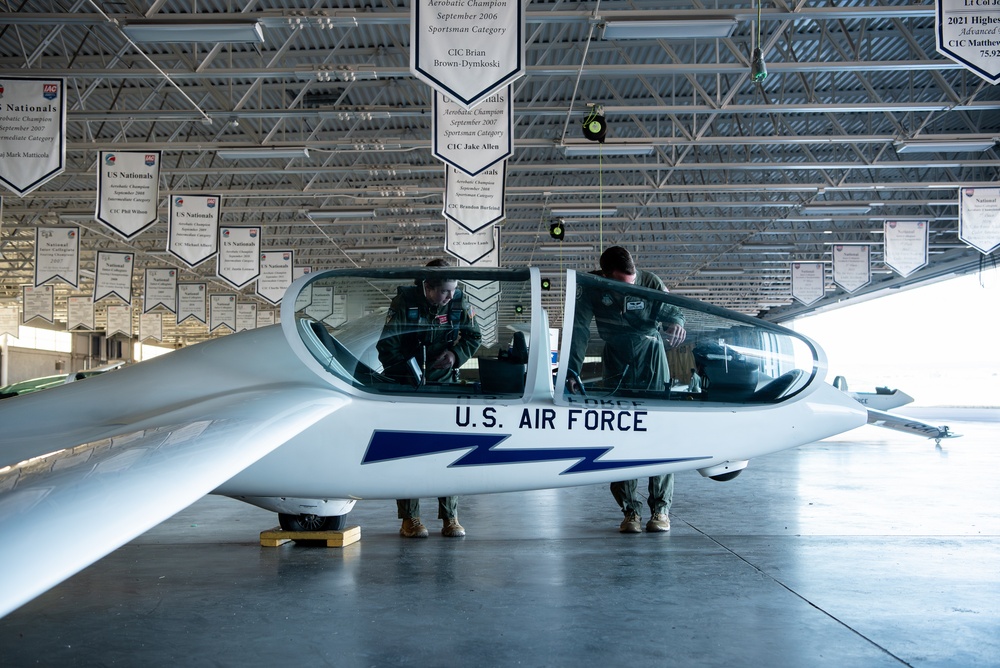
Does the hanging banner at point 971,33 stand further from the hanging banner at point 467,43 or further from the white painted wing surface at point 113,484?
the white painted wing surface at point 113,484

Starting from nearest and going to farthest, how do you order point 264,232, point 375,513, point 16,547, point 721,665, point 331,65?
point 16,547, point 721,665, point 375,513, point 331,65, point 264,232

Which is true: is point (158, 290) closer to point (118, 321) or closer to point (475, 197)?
point (118, 321)

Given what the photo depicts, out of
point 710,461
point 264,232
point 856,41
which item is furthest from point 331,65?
point 264,232

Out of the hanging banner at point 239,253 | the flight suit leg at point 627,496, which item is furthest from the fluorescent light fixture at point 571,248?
the flight suit leg at point 627,496

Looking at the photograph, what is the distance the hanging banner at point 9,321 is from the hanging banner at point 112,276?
60.1ft

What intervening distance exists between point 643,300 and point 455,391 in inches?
46.9

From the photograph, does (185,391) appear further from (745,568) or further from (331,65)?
(331,65)

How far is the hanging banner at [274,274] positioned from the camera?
23969 millimetres

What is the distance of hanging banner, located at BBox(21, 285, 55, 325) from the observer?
29578 mm

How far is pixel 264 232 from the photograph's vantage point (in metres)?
31.8

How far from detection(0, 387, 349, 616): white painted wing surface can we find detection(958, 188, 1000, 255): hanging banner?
1704 centimetres

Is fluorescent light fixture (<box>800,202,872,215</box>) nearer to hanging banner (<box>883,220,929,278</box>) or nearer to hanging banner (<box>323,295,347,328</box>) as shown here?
hanging banner (<box>883,220,929,278</box>)

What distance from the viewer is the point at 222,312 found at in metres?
31.0

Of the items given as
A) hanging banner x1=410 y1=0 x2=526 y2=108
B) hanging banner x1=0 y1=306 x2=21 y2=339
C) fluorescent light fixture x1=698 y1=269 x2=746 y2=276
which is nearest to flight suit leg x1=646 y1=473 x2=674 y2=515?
hanging banner x1=410 y1=0 x2=526 y2=108
